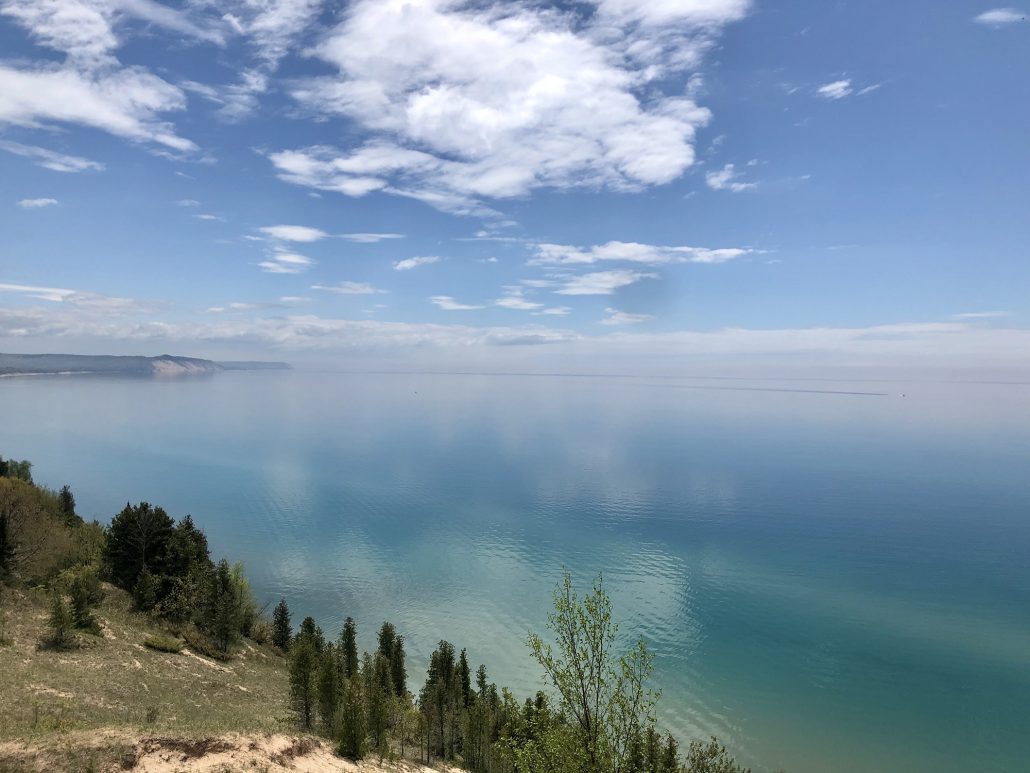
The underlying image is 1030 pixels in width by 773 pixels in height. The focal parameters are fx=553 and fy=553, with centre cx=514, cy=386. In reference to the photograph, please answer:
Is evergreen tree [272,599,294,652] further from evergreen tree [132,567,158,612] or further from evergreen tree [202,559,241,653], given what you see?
evergreen tree [132,567,158,612]

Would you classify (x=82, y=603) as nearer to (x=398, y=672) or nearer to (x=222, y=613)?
(x=222, y=613)

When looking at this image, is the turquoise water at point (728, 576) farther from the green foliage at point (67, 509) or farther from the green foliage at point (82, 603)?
the green foliage at point (82, 603)

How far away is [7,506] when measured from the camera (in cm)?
6481

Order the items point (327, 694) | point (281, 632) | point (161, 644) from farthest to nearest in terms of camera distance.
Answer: point (281, 632)
point (161, 644)
point (327, 694)

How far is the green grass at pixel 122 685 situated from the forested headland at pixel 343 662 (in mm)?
585

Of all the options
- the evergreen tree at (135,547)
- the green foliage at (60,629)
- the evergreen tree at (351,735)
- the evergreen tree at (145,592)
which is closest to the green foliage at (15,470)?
the evergreen tree at (135,547)

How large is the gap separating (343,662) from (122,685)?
26359 millimetres

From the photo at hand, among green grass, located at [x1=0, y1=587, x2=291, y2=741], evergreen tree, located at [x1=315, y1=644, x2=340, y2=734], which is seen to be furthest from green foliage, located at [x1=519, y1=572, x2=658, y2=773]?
evergreen tree, located at [x1=315, y1=644, x2=340, y2=734]

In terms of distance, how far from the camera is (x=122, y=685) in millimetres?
40062

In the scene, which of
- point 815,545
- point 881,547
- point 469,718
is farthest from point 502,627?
point 881,547

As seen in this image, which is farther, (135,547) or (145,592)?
(135,547)

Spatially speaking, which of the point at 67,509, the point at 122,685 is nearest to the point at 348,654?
the point at 122,685

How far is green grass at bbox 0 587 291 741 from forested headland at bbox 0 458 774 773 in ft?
1.92

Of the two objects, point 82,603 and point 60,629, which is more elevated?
point 82,603
